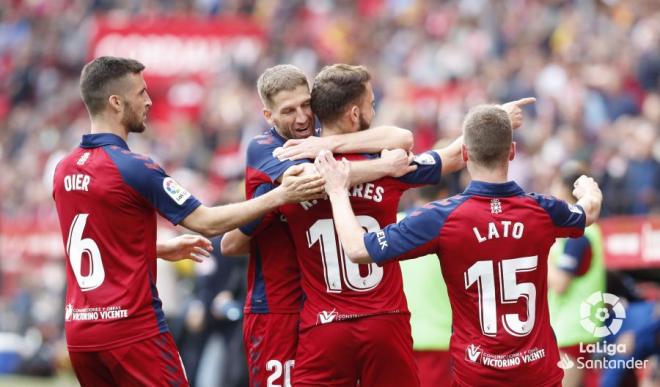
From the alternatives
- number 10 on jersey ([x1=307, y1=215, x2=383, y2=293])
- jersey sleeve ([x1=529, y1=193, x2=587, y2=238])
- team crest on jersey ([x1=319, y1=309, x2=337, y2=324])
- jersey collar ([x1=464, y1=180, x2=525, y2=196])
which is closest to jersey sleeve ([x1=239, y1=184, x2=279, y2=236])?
number 10 on jersey ([x1=307, y1=215, x2=383, y2=293])

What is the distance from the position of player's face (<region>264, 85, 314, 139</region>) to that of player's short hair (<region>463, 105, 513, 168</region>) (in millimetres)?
1048

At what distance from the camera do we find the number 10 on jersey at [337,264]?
662 cm

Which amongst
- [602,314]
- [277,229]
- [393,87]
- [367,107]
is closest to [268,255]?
[277,229]

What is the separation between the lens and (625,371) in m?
9.01

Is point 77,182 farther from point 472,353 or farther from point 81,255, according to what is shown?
point 472,353

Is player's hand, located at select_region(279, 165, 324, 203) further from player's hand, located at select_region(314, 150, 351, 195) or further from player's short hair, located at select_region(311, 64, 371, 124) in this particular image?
player's short hair, located at select_region(311, 64, 371, 124)

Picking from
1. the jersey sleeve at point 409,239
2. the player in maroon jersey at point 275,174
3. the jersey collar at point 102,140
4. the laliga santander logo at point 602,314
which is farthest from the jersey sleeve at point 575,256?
the jersey collar at point 102,140

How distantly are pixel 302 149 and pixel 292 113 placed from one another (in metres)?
0.28

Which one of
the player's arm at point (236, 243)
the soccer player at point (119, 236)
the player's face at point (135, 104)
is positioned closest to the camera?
the soccer player at point (119, 236)

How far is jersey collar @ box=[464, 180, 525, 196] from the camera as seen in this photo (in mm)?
6180

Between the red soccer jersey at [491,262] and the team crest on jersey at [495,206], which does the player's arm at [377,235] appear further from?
the team crest on jersey at [495,206]

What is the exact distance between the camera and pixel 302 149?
6.64 meters

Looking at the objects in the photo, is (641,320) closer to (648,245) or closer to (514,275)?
(648,245)

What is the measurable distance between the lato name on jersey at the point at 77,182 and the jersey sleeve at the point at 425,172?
5.79ft
